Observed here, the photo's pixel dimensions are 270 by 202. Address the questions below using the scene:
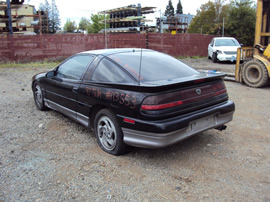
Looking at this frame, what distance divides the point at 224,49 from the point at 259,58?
771 centimetres

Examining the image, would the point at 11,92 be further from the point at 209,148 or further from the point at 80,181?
the point at 209,148

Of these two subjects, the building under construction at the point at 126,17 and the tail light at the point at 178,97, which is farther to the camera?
the building under construction at the point at 126,17

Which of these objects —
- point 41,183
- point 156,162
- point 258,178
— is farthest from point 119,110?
point 258,178

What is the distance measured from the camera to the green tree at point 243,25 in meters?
27.1

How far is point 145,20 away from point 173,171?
133ft

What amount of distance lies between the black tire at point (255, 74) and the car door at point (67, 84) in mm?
6112

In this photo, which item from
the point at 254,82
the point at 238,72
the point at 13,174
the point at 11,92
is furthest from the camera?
the point at 238,72

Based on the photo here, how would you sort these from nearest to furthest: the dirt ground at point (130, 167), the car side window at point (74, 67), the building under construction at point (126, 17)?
the dirt ground at point (130, 167), the car side window at point (74, 67), the building under construction at point (126, 17)

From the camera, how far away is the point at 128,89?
3.17 meters

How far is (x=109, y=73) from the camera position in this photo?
3.60m

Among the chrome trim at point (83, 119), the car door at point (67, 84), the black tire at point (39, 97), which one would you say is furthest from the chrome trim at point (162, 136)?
the black tire at point (39, 97)

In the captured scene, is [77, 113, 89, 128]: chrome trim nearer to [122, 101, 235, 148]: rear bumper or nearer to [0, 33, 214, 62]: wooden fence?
[122, 101, 235, 148]: rear bumper

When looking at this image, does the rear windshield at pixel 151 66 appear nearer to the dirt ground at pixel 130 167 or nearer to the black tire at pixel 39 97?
the dirt ground at pixel 130 167

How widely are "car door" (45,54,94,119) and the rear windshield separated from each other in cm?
66
